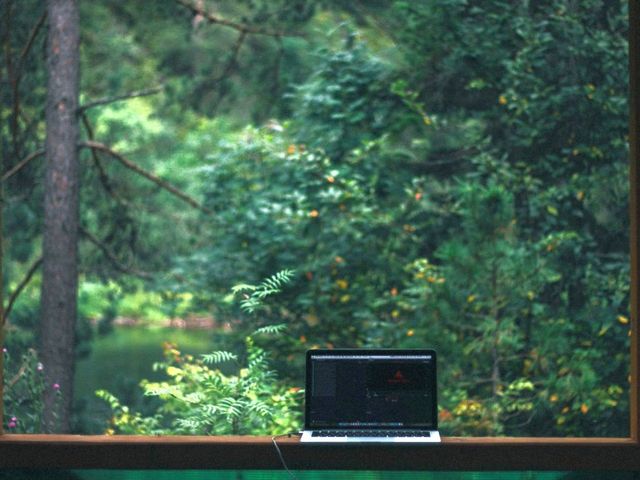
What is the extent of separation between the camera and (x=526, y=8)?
21.9 feet

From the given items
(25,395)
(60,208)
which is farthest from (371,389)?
(60,208)

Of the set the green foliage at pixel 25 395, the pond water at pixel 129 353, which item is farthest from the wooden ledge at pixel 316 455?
the pond water at pixel 129 353

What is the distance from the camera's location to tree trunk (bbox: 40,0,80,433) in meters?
7.36

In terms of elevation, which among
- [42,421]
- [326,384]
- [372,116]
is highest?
[372,116]

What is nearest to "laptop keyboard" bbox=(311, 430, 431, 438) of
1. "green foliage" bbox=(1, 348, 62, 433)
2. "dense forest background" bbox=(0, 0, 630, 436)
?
"dense forest background" bbox=(0, 0, 630, 436)

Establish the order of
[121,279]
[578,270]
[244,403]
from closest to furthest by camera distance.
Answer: [244,403], [578,270], [121,279]

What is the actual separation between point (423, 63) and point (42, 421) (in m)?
3.65

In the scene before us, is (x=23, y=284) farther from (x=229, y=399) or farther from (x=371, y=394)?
(x=371, y=394)

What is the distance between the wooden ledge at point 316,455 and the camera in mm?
Answer: 2418

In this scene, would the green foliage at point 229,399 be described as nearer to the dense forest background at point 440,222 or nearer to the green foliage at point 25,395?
the dense forest background at point 440,222

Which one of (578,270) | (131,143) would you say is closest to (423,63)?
(578,270)

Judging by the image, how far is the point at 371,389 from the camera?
254 centimetres

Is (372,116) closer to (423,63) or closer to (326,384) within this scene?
(423,63)

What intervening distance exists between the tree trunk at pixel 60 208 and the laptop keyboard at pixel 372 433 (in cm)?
523
